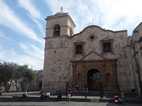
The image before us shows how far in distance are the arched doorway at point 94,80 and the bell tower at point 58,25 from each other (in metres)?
6.75

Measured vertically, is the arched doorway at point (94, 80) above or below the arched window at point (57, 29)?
below

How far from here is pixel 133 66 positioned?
2102 cm

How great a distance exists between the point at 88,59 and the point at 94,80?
2.95m

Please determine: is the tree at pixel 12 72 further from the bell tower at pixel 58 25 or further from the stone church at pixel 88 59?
the bell tower at pixel 58 25

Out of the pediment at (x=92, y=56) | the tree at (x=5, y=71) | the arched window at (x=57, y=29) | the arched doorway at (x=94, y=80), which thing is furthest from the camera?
the tree at (x=5, y=71)

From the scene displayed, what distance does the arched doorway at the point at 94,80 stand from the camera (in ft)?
73.5

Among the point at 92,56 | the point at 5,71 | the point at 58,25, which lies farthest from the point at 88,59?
the point at 5,71

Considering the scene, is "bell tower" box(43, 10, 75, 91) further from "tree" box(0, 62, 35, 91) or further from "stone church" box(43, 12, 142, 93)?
"tree" box(0, 62, 35, 91)

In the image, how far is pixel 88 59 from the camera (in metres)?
23.1

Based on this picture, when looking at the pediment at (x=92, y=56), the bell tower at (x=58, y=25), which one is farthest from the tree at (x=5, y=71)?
the pediment at (x=92, y=56)

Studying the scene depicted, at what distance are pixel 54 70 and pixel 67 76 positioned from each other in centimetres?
212

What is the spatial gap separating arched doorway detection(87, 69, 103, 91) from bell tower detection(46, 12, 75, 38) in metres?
6.75

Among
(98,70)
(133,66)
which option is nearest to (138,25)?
(133,66)

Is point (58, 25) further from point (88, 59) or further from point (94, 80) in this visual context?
point (94, 80)
